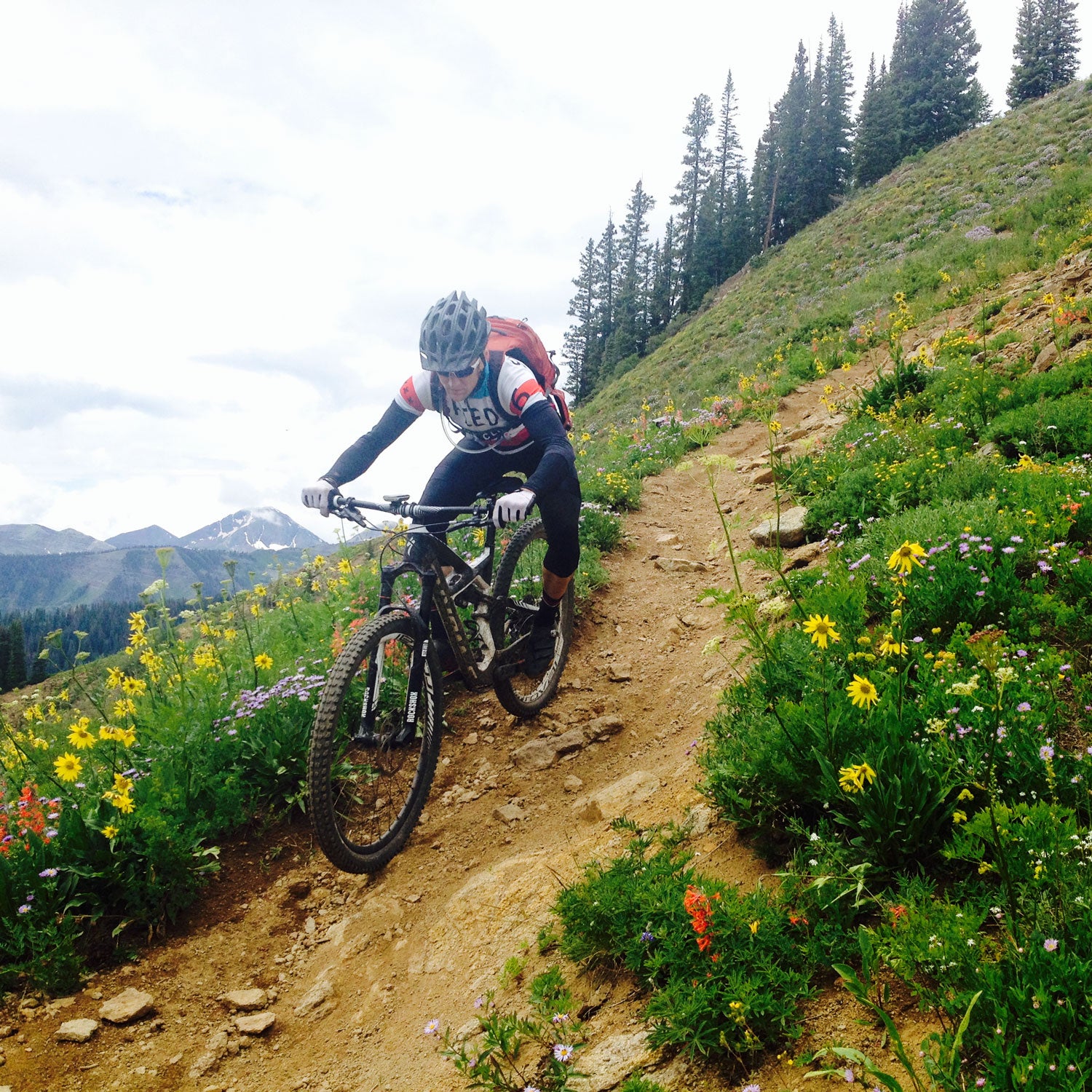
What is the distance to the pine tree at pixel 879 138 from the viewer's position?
172 ft

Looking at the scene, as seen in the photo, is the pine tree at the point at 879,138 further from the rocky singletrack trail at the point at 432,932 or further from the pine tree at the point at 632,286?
the rocky singletrack trail at the point at 432,932

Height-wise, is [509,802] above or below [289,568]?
below

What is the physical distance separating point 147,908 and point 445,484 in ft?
11.4

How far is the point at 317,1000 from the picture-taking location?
3264mm

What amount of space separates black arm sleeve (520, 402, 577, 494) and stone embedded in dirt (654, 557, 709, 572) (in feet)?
12.1

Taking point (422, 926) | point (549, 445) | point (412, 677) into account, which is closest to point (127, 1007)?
point (422, 926)

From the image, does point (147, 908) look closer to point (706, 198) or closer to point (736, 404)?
point (736, 404)

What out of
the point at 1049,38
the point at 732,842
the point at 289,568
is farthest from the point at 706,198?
the point at 732,842

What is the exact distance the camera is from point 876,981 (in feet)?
6.60

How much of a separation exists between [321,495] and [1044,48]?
7686 cm

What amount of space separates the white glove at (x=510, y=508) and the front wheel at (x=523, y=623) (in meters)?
1.31

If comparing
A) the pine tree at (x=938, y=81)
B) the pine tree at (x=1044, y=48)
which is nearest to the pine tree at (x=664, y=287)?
the pine tree at (x=938, y=81)

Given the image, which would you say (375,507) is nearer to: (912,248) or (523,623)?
(523,623)

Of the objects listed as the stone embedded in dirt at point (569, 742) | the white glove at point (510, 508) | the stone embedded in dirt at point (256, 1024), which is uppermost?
the white glove at point (510, 508)
